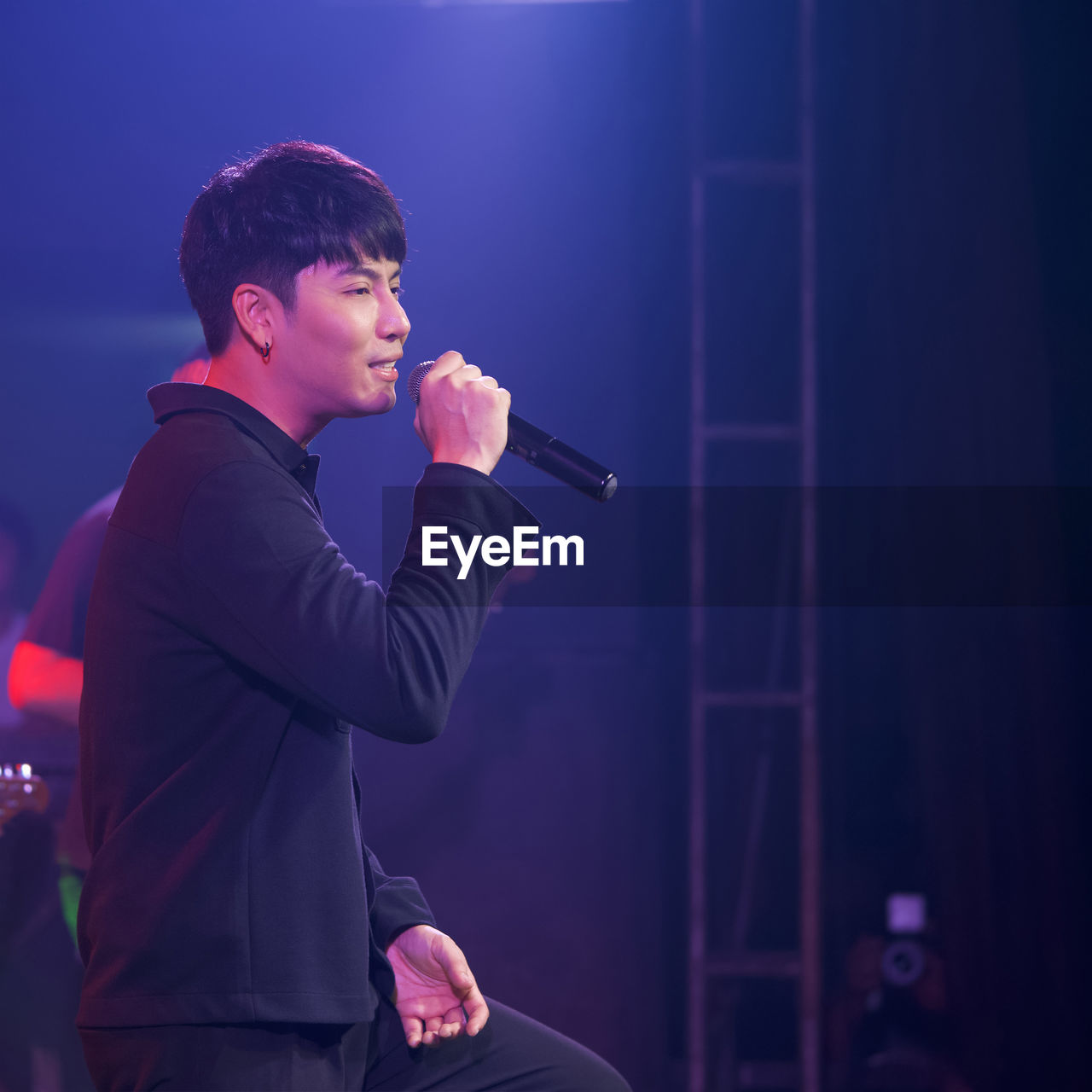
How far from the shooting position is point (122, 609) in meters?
1.04

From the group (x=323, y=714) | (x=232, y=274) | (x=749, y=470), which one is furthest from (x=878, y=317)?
(x=323, y=714)

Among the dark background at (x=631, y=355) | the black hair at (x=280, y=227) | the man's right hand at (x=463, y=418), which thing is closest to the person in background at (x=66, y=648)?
the dark background at (x=631, y=355)

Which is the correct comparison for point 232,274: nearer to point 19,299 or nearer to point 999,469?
point 999,469

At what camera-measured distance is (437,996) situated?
1190mm

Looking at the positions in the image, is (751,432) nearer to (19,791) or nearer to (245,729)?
(245,729)

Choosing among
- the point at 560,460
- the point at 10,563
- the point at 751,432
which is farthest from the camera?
the point at 10,563

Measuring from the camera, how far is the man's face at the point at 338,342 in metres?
1.20

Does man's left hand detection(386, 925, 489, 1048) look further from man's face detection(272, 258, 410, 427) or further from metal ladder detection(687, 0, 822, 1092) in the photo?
metal ladder detection(687, 0, 822, 1092)

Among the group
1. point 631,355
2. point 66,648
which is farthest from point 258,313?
point 631,355

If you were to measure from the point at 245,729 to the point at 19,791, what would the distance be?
2.30 meters

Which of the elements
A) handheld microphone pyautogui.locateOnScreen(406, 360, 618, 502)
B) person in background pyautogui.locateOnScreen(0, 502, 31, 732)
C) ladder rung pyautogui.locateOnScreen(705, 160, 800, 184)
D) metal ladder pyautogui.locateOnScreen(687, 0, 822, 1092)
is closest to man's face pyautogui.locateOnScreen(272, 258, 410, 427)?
handheld microphone pyautogui.locateOnScreen(406, 360, 618, 502)

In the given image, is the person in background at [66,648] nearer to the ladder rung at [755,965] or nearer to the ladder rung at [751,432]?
the ladder rung at [751,432]

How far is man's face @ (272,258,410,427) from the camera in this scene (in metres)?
1.20

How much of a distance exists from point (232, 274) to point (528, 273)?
238cm
